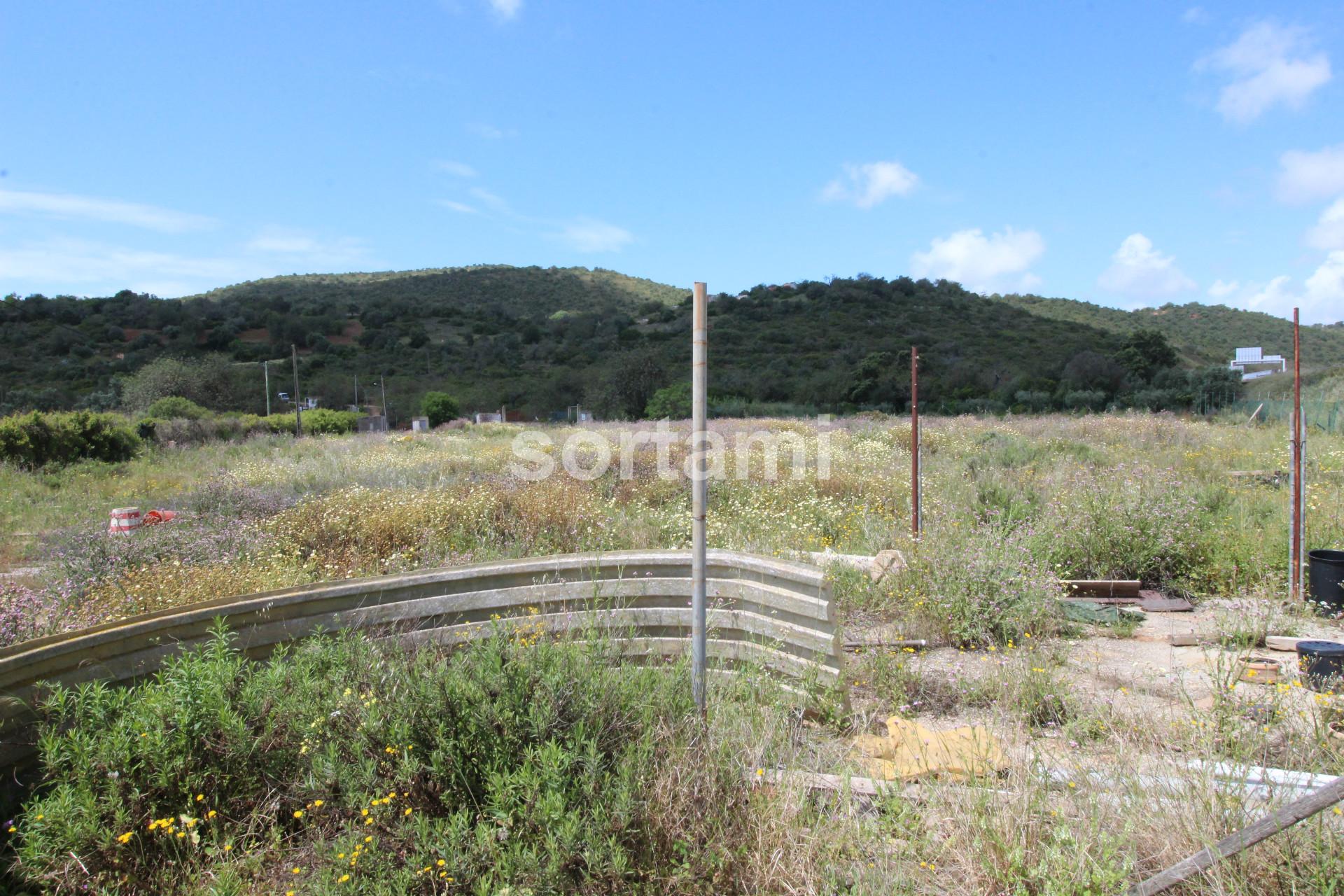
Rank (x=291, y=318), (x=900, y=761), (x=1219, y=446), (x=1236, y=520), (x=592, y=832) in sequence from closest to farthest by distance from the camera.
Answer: (x=592, y=832) → (x=900, y=761) → (x=1236, y=520) → (x=1219, y=446) → (x=291, y=318)

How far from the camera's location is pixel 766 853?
2389mm

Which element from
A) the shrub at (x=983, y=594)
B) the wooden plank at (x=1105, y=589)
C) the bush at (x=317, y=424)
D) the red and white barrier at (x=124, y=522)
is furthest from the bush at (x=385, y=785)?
the bush at (x=317, y=424)

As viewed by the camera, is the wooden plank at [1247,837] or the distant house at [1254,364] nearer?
the wooden plank at [1247,837]

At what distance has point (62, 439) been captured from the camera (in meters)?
17.6

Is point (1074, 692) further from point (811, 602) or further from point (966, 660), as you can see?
point (811, 602)

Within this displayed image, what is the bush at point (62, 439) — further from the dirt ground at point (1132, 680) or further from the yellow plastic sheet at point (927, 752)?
the yellow plastic sheet at point (927, 752)

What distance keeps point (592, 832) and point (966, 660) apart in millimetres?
3107

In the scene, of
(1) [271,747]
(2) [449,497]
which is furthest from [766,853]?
(2) [449,497]

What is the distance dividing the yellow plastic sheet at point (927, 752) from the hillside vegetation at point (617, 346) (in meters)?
28.5

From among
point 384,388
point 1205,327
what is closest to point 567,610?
point 384,388

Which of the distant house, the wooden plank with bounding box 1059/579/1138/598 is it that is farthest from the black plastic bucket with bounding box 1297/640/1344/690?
the distant house

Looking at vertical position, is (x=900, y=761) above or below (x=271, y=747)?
below

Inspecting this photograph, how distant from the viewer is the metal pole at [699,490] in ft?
9.42

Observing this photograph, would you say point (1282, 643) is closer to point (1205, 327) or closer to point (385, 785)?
point (385, 785)
